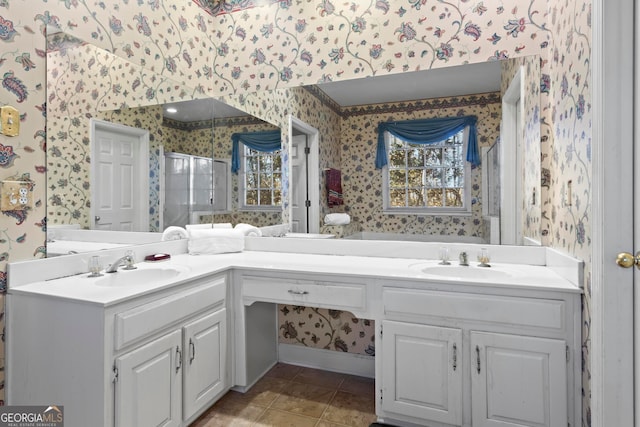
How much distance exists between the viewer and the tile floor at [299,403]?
1857mm

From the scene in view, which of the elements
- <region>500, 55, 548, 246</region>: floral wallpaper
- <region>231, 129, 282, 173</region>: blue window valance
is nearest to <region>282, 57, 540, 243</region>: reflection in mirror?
<region>500, 55, 548, 246</region>: floral wallpaper

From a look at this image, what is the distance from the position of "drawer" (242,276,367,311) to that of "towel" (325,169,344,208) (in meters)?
0.66

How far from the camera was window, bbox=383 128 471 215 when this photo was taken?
206 centimetres

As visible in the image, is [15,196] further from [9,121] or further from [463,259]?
[463,259]

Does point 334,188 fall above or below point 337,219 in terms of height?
above

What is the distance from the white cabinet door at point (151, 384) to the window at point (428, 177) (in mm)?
1399

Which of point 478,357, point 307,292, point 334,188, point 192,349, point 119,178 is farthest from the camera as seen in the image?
point 334,188

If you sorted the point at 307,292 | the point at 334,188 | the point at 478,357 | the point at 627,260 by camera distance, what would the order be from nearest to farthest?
1. the point at 627,260
2. the point at 478,357
3. the point at 307,292
4. the point at 334,188

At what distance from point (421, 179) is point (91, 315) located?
68.4 inches

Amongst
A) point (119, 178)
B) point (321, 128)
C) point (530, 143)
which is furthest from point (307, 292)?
point (530, 143)

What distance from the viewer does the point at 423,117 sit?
2.13m

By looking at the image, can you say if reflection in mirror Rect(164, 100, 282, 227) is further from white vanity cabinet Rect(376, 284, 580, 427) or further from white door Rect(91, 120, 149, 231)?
white vanity cabinet Rect(376, 284, 580, 427)

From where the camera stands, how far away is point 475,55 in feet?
6.79

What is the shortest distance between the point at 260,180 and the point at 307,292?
0.99 m
